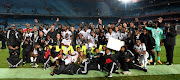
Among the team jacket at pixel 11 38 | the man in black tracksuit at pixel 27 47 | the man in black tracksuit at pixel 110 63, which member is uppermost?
the team jacket at pixel 11 38

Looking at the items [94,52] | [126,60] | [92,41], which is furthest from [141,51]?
[92,41]

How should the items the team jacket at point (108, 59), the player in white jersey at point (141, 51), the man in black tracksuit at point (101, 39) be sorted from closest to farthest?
the team jacket at point (108, 59) → the player in white jersey at point (141, 51) → the man in black tracksuit at point (101, 39)

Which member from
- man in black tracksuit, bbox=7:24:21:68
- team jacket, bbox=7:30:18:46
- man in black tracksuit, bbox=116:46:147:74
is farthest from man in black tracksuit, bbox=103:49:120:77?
team jacket, bbox=7:30:18:46

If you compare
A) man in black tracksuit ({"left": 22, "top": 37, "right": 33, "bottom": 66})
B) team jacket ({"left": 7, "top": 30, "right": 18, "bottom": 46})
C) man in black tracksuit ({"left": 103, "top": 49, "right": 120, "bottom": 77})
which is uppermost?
team jacket ({"left": 7, "top": 30, "right": 18, "bottom": 46})

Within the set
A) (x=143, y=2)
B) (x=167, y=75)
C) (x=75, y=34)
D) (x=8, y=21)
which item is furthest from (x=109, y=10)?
(x=167, y=75)

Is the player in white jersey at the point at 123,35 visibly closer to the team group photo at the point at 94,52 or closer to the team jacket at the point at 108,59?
the team group photo at the point at 94,52

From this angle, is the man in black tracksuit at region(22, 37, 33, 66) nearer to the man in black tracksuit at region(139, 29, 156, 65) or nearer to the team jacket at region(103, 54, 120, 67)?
the team jacket at region(103, 54, 120, 67)

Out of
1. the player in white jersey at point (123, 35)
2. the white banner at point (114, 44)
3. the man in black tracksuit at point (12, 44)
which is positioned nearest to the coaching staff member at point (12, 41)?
the man in black tracksuit at point (12, 44)

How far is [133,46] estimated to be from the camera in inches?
225

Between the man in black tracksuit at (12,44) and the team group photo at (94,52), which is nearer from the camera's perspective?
the team group photo at (94,52)

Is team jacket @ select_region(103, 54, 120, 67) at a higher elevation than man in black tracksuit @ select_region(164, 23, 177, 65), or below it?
below

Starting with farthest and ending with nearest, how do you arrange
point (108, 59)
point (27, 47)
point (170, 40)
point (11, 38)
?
point (27, 47) < point (11, 38) < point (170, 40) < point (108, 59)

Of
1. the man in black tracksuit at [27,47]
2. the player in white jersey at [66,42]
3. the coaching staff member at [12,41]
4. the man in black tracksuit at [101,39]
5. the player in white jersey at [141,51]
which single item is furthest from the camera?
the man in black tracksuit at [101,39]

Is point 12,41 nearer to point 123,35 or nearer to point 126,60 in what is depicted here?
point 126,60
